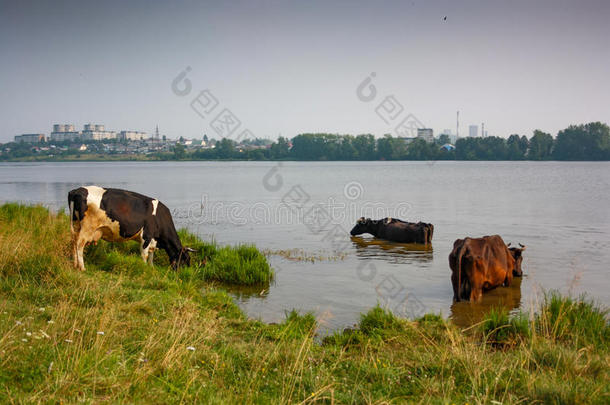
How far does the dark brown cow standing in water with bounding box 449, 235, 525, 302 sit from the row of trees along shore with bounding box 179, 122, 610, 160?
125 m

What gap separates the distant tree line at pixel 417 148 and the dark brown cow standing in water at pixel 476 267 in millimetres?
126463

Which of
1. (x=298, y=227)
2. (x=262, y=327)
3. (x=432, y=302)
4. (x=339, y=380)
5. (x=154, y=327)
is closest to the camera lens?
(x=339, y=380)

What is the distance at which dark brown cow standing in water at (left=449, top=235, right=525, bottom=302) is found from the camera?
9875 mm

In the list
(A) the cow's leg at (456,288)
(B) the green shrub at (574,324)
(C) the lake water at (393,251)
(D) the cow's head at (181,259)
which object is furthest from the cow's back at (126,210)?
(B) the green shrub at (574,324)

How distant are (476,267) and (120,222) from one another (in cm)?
708

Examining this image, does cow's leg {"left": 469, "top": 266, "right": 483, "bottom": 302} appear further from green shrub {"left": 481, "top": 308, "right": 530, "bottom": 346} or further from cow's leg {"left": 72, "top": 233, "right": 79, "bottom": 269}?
cow's leg {"left": 72, "top": 233, "right": 79, "bottom": 269}

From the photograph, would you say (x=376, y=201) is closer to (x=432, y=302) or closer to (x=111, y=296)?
(x=432, y=302)

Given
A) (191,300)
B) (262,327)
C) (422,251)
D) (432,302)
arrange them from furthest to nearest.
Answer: (422,251) < (432,302) < (191,300) < (262,327)

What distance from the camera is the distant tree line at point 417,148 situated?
413 ft

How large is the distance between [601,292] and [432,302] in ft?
12.3

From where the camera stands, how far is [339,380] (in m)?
5.04

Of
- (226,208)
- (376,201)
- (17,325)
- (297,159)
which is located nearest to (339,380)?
(17,325)

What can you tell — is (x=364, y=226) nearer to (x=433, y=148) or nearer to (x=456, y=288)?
(x=456, y=288)

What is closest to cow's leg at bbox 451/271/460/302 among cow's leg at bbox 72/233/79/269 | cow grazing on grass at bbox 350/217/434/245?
cow grazing on grass at bbox 350/217/434/245
